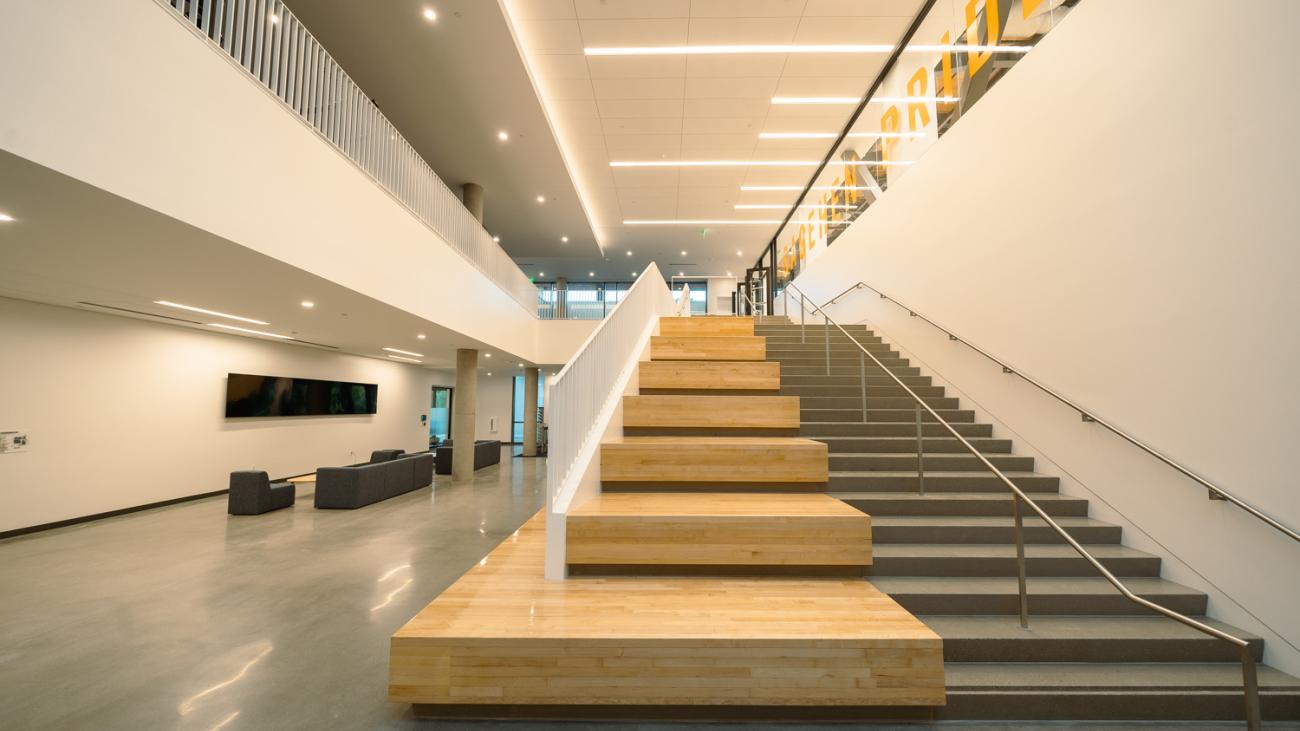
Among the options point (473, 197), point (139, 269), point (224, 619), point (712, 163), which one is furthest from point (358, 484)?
point (712, 163)

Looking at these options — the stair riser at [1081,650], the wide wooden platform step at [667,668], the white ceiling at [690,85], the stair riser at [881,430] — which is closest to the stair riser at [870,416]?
the stair riser at [881,430]

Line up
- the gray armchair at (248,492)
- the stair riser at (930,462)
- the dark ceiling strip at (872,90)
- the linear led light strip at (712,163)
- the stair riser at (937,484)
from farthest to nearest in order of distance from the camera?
the linear led light strip at (712,163) → the gray armchair at (248,492) → the dark ceiling strip at (872,90) → the stair riser at (930,462) → the stair riser at (937,484)

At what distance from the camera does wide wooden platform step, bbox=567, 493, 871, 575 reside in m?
3.47

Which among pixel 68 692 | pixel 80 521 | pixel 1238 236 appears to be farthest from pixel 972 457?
pixel 80 521

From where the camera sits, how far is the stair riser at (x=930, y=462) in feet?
15.4

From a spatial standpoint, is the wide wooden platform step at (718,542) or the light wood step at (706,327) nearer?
the wide wooden platform step at (718,542)

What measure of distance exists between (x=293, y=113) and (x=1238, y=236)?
7.38 meters

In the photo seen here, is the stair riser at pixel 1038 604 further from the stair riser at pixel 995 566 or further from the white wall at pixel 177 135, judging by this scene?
the white wall at pixel 177 135

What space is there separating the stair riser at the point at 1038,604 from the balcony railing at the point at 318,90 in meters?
6.46

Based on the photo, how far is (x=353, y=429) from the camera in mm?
14219

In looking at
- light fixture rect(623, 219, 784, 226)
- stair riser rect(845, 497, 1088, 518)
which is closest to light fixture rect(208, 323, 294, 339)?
light fixture rect(623, 219, 784, 226)

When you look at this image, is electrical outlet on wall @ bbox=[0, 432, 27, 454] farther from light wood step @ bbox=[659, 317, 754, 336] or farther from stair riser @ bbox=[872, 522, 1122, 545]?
stair riser @ bbox=[872, 522, 1122, 545]

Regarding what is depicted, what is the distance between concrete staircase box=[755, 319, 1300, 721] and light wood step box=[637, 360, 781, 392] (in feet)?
2.46

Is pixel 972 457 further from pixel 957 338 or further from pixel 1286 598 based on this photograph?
pixel 1286 598
